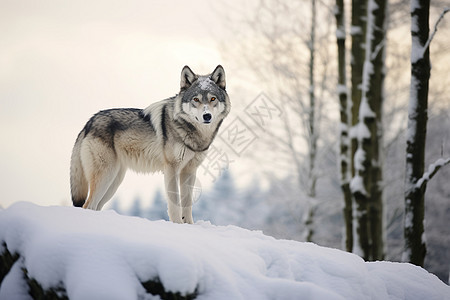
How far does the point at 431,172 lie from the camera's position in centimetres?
545

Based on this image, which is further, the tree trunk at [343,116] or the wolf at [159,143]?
the tree trunk at [343,116]

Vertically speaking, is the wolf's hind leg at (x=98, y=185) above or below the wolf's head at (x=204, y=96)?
below

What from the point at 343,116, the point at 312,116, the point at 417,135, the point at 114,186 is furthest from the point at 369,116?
the point at 114,186

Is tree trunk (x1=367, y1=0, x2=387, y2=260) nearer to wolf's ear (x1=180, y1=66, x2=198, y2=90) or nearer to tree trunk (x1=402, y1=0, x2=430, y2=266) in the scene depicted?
tree trunk (x1=402, y1=0, x2=430, y2=266)

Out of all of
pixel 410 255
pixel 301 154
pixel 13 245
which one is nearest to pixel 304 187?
pixel 301 154

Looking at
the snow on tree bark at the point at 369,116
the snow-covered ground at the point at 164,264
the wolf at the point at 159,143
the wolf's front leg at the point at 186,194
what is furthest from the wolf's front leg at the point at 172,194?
the snow on tree bark at the point at 369,116

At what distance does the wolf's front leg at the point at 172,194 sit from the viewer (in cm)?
477

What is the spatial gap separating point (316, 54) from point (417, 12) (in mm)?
5087

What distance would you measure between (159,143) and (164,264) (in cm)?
254

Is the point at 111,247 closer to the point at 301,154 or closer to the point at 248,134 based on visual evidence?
the point at 248,134

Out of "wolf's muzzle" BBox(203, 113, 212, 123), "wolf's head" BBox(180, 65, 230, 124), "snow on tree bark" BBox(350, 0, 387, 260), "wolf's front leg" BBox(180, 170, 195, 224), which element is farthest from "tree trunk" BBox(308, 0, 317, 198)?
"wolf's muzzle" BBox(203, 113, 212, 123)

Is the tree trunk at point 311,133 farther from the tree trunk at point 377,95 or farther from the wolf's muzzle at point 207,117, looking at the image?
the wolf's muzzle at point 207,117

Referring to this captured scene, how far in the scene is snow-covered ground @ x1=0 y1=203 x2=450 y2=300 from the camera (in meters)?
2.59

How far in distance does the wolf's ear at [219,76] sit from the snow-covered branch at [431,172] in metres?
2.86
